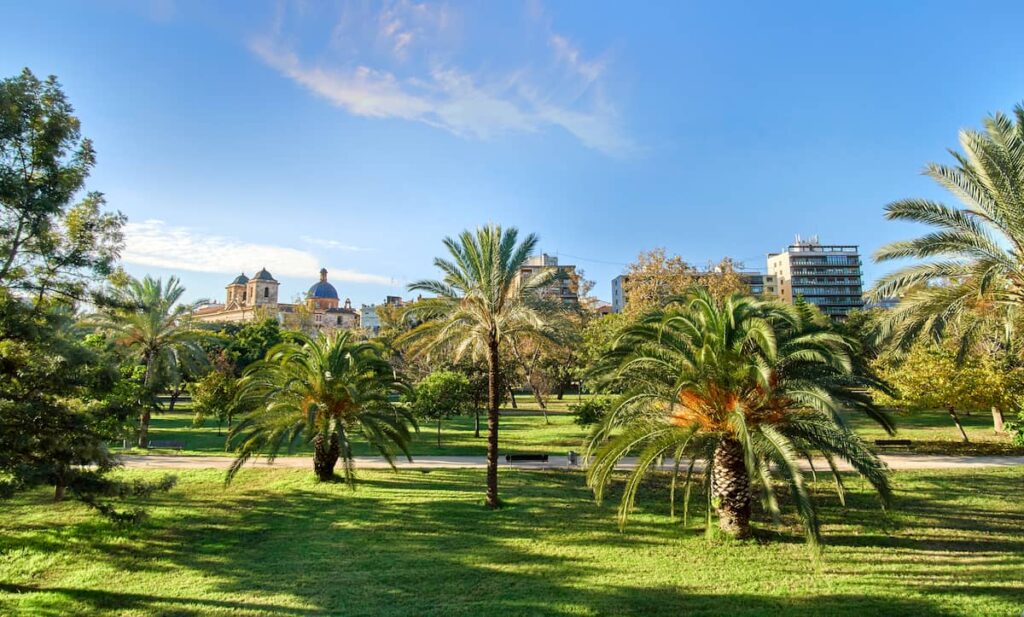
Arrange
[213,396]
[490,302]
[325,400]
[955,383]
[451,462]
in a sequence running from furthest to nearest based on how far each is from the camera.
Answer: [213,396], [955,383], [451,462], [325,400], [490,302]

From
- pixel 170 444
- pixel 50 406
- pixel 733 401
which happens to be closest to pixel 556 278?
pixel 733 401

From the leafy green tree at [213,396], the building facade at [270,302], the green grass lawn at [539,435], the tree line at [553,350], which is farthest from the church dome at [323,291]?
the tree line at [553,350]

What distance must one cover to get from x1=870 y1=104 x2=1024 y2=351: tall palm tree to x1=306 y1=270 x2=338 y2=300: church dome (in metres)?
121

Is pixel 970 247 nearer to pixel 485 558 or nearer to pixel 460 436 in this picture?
pixel 485 558

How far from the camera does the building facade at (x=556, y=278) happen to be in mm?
15770

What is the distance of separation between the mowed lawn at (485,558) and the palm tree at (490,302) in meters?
2.84

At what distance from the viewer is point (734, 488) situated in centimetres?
1225

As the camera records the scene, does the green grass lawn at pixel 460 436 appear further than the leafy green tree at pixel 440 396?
No

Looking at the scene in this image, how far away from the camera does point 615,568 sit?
34.8 feet

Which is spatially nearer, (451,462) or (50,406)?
(50,406)

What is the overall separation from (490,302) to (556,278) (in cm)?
223

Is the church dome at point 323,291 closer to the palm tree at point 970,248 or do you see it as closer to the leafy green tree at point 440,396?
the leafy green tree at point 440,396

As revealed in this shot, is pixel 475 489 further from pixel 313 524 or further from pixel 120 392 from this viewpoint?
pixel 120 392

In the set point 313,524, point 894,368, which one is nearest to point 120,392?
point 313,524
